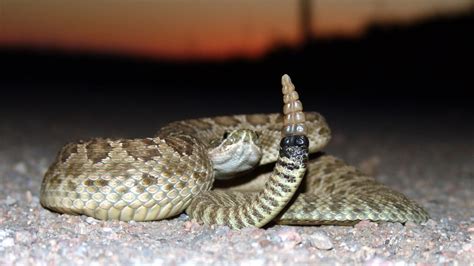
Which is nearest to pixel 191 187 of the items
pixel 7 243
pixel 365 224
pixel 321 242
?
pixel 321 242

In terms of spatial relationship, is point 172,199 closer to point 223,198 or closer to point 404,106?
point 223,198

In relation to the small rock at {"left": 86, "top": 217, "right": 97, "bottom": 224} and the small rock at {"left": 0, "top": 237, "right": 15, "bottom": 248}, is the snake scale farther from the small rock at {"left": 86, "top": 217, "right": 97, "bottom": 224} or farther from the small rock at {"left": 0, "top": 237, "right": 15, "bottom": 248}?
the small rock at {"left": 0, "top": 237, "right": 15, "bottom": 248}

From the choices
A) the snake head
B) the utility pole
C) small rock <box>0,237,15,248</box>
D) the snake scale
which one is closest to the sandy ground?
small rock <box>0,237,15,248</box>

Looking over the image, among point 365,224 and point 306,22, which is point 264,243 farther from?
point 306,22

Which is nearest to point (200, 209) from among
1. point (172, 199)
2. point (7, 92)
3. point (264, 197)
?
point (172, 199)

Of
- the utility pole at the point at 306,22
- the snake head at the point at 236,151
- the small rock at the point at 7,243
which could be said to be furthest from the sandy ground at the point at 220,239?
the utility pole at the point at 306,22
